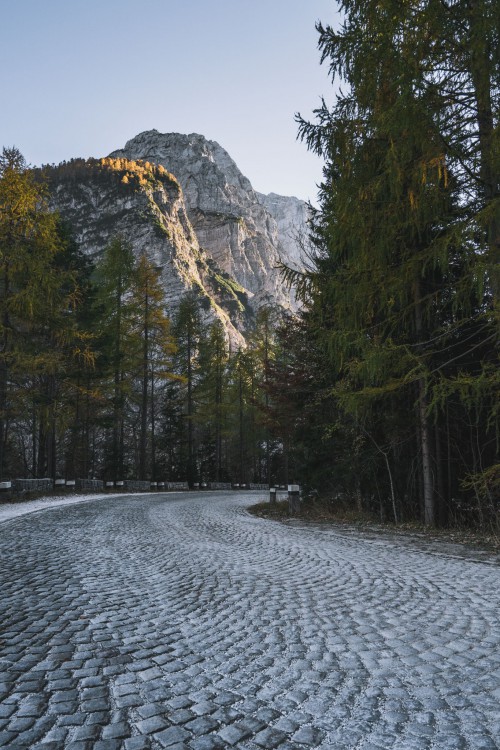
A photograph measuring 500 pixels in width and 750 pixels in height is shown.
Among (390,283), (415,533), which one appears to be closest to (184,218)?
(390,283)

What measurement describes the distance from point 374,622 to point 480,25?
7178 millimetres

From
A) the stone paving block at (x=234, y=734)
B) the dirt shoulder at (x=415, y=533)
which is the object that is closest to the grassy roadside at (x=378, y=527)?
the dirt shoulder at (x=415, y=533)

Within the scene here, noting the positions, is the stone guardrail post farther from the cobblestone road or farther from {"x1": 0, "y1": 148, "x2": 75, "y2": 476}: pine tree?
{"x1": 0, "y1": 148, "x2": 75, "y2": 476}: pine tree

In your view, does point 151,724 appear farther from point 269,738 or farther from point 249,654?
point 249,654

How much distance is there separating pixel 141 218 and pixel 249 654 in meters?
106

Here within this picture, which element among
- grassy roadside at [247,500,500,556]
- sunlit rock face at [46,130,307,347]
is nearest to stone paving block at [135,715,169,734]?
grassy roadside at [247,500,500,556]

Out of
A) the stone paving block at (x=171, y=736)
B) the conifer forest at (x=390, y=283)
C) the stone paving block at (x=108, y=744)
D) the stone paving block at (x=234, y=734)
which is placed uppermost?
the conifer forest at (x=390, y=283)

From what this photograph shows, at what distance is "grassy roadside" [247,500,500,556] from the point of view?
7.16 meters

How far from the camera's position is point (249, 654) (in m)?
2.71

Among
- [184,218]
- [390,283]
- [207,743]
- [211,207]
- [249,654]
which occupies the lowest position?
[249,654]

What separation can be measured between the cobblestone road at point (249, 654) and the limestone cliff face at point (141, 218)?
88.2m

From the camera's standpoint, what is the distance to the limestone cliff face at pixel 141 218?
96.0 meters

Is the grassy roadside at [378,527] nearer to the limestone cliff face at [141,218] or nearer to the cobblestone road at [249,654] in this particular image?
the cobblestone road at [249,654]

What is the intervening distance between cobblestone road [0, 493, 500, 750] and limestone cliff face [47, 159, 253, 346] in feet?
289
